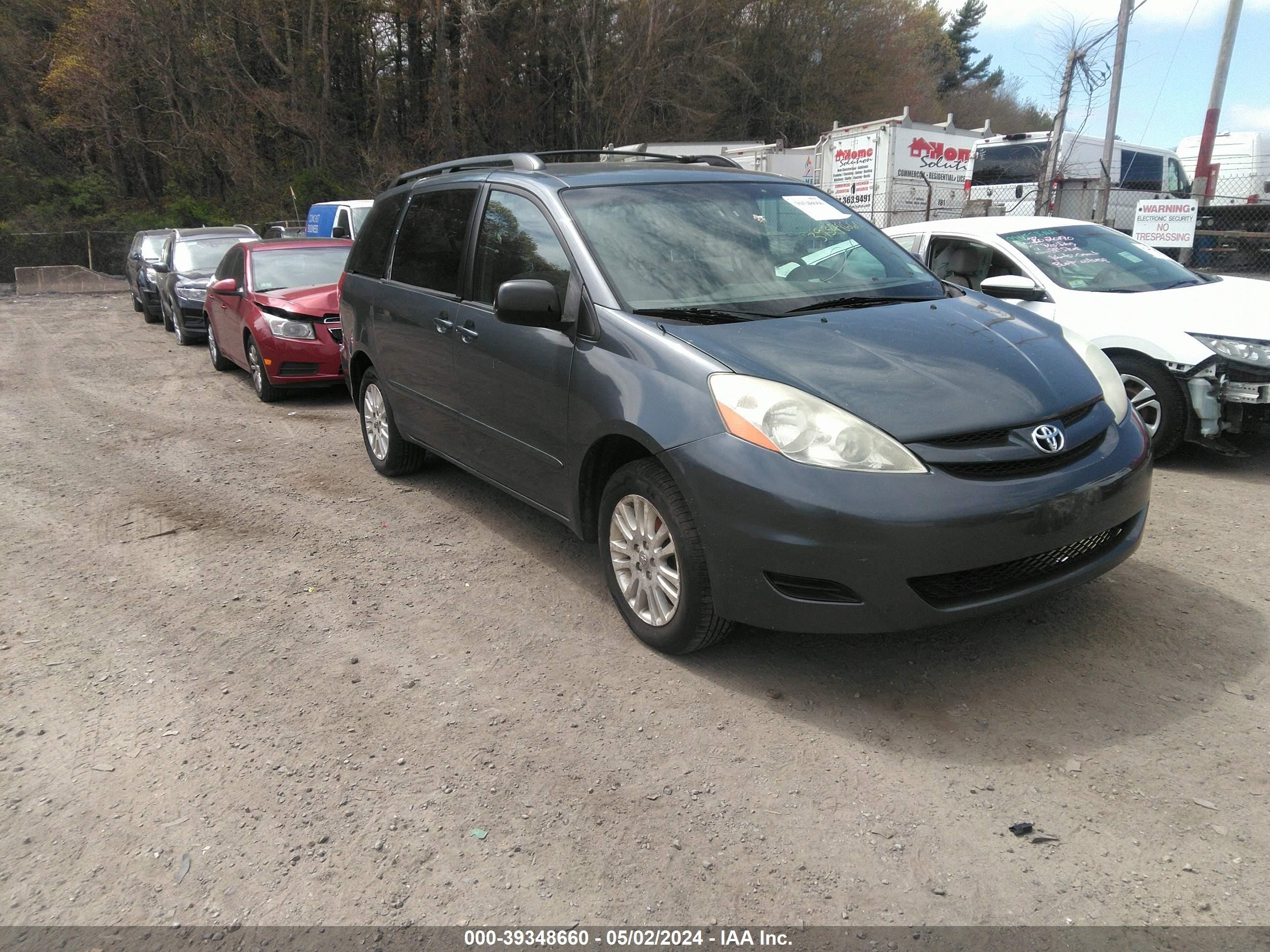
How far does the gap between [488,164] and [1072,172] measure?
55.1 feet

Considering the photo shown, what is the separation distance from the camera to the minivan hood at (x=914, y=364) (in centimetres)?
325

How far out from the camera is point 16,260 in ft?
102

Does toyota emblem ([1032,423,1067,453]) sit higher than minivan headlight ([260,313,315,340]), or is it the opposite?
toyota emblem ([1032,423,1067,453])

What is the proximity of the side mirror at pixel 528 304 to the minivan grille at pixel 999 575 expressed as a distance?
183 cm

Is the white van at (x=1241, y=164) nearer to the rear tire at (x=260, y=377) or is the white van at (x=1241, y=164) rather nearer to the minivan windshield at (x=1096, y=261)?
the minivan windshield at (x=1096, y=261)

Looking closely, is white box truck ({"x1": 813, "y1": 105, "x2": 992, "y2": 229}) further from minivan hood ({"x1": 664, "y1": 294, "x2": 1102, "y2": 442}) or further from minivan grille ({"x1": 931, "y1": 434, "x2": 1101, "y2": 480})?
minivan grille ({"x1": 931, "y1": 434, "x2": 1101, "y2": 480})

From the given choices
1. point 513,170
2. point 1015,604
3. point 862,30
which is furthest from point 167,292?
point 862,30

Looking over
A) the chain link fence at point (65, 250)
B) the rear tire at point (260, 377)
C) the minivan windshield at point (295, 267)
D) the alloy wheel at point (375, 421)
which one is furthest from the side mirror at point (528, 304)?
the chain link fence at point (65, 250)

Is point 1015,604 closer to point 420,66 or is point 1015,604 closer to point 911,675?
point 911,675

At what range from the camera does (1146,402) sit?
5.98m

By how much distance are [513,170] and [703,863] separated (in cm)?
352

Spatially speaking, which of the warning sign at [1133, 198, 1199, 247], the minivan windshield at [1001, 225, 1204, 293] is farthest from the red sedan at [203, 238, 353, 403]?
the warning sign at [1133, 198, 1199, 247]

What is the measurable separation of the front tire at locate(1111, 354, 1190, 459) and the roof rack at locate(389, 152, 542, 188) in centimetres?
371

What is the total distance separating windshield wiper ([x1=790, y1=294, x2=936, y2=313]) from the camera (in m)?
3.95
